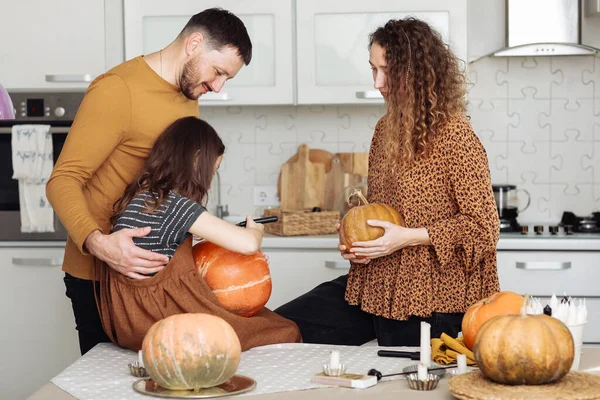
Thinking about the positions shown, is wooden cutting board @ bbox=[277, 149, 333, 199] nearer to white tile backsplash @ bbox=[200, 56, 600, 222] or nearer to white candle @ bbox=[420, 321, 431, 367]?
white tile backsplash @ bbox=[200, 56, 600, 222]

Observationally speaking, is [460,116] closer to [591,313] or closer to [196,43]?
[196,43]

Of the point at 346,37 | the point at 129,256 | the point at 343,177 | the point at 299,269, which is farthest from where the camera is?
the point at 343,177

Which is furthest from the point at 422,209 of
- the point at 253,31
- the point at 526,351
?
the point at 253,31

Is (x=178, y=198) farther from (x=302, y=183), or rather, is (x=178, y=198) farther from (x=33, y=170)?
(x=302, y=183)

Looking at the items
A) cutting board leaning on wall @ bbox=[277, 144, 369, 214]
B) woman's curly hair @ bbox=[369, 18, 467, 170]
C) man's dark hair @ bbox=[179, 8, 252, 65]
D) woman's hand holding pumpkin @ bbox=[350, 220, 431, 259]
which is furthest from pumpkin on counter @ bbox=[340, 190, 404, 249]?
cutting board leaning on wall @ bbox=[277, 144, 369, 214]

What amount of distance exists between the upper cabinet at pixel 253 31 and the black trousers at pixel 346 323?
1.42 m

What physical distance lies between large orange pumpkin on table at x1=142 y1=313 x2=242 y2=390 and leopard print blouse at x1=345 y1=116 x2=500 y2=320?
82 cm

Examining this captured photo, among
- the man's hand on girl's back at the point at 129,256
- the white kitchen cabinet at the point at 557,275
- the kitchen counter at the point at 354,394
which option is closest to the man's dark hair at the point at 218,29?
the man's hand on girl's back at the point at 129,256

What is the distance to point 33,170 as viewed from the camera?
339cm

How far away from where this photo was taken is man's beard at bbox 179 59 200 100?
2.16 meters

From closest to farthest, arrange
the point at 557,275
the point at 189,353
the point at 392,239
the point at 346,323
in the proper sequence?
the point at 189,353 → the point at 392,239 → the point at 346,323 → the point at 557,275

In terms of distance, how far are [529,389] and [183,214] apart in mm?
892

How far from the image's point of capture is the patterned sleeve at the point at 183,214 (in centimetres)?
186

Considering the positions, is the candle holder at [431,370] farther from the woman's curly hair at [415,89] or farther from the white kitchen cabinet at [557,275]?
the white kitchen cabinet at [557,275]
